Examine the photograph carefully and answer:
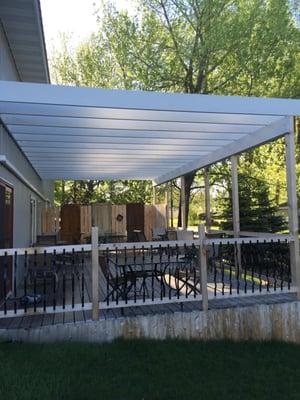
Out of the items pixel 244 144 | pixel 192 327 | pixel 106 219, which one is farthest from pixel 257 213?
pixel 192 327

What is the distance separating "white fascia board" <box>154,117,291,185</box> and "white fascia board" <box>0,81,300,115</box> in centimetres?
30

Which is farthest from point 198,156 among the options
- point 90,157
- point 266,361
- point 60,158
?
point 266,361

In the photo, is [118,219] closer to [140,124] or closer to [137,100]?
[140,124]

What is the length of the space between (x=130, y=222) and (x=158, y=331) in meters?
11.3

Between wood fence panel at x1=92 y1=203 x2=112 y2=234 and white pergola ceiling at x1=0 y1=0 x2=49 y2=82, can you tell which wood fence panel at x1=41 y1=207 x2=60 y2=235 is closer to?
wood fence panel at x1=92 y1=203 x2=112 y2=234

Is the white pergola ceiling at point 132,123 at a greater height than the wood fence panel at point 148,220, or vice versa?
the white pergola ceiling at point 132,123

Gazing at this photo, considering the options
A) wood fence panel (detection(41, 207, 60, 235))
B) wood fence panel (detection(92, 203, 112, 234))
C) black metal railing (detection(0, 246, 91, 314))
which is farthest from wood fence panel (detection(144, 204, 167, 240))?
black metal railing (detection(0, 246, 91, 314))

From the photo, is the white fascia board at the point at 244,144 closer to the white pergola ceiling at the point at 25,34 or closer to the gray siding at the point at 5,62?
the white pergola ceiling at the point at 25,34

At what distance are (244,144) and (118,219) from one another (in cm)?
966

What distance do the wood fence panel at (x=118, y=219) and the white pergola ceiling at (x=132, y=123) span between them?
7048mm

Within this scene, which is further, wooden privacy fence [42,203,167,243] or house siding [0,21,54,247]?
wooden privacy fence [42,203,167,243]

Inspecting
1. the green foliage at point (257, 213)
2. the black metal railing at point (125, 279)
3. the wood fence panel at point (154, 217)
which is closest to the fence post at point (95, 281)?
the black metal railing at point (125, 279)

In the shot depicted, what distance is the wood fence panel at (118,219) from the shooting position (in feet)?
52.7

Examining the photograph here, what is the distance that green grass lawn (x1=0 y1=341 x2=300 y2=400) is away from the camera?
355 cm
